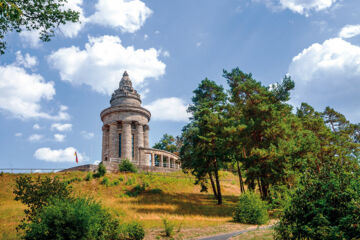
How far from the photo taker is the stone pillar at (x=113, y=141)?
4488cm

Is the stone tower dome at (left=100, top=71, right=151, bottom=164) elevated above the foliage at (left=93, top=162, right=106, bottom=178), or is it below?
above

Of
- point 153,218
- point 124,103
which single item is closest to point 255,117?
point 153,218

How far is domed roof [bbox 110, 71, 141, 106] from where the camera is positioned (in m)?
48.2

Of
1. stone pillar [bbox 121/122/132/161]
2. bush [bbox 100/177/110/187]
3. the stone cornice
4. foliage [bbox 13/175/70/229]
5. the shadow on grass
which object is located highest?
the stone cornice

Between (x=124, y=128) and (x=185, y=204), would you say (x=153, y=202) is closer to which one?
(x=185, y=204)

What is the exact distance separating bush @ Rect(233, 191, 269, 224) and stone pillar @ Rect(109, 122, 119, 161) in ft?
96.6

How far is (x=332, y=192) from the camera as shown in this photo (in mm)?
6113

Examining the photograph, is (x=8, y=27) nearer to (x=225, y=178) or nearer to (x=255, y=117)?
(x=255, y=117)

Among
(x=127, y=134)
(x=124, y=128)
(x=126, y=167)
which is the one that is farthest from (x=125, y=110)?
(x=126, y=167)

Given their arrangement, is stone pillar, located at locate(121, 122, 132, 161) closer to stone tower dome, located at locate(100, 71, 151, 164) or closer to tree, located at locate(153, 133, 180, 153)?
stone tower dome, located at locate(100, 71, 151, 164)

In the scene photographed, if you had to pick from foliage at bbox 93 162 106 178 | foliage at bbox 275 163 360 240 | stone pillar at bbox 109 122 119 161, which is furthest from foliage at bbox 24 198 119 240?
stone pillar at bbox 109 122 119 161

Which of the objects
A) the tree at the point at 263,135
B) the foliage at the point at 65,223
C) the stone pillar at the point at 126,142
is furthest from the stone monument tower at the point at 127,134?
the foliage at the point at 65,223

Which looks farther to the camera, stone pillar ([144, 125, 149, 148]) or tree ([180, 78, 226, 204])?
stone pillar ([144, 125, 149, 148])

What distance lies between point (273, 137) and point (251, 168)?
4287 mm
